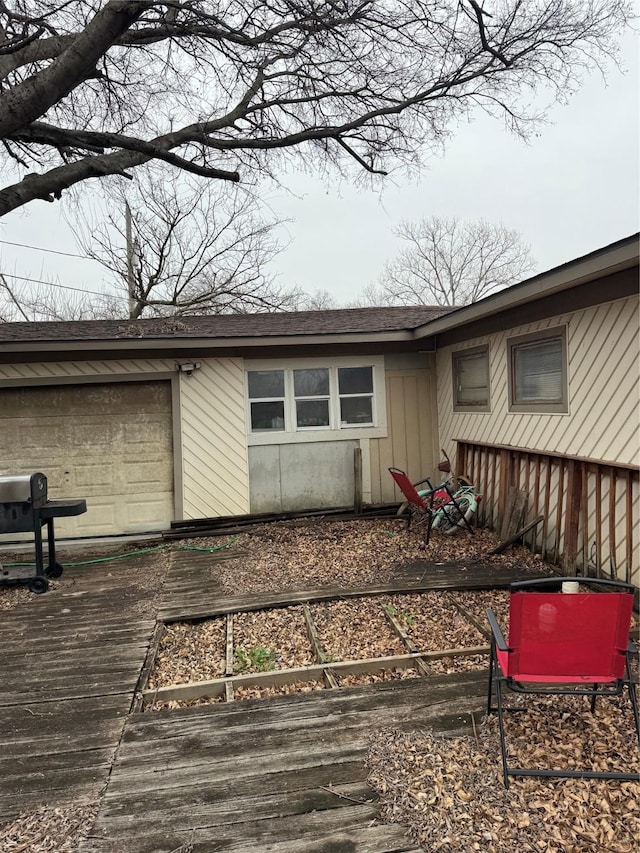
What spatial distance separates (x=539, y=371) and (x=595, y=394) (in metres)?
0.97

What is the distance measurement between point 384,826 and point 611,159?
10888 millimetres

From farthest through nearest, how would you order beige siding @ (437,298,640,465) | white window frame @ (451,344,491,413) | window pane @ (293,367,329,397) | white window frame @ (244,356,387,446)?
window pane @ (293,367,329,397) → white window frame @ (244,356,387,446) → white window frame @ (451,344,491,413) → beige siding @ (437,298,640,465)

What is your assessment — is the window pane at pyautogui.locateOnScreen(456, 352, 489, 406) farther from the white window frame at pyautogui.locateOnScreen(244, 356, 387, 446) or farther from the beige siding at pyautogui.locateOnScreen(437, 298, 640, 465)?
the white window frame at pyautogui.locateOnScreen(244, 356, 387, 446)

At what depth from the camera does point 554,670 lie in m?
2.27

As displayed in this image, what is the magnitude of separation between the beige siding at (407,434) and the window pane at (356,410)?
31 centimetres

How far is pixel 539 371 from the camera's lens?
537cm

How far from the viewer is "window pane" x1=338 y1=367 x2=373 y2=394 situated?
7531mm

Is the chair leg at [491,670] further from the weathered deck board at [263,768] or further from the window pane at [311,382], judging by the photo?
the window pane at [311,382]

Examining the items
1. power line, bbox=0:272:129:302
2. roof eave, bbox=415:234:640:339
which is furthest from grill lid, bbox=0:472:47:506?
power line, bbox=0:272:129:302

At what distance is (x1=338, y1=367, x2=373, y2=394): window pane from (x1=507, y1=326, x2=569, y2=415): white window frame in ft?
7.59

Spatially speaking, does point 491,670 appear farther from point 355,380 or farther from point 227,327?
point 227,327

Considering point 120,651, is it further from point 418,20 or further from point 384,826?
point 418,20

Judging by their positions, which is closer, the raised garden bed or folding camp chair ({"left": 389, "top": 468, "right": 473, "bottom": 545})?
the raised garden bed

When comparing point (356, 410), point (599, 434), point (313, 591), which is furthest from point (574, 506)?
point (356, 410)
